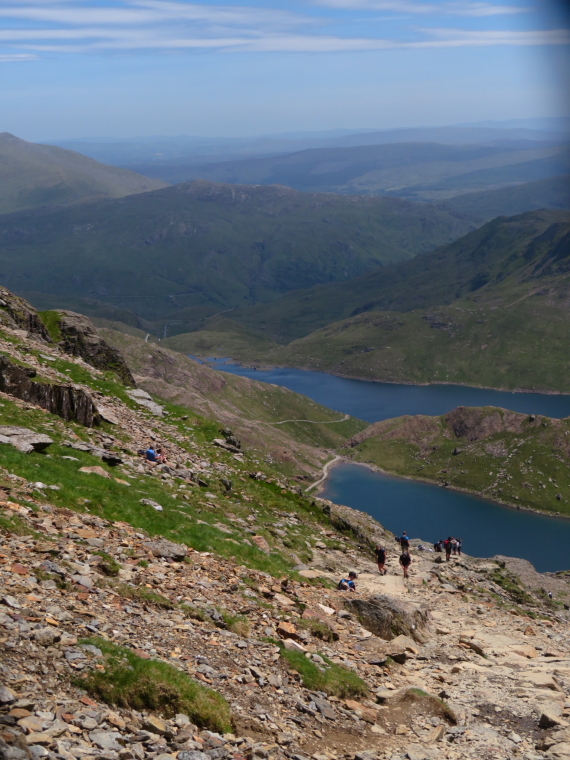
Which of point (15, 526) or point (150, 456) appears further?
point (150, 456)

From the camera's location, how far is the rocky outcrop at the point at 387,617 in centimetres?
2827

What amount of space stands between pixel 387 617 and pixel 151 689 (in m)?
14.6

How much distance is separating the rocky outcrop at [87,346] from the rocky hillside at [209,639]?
1085 inches

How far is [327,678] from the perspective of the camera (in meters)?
21.3

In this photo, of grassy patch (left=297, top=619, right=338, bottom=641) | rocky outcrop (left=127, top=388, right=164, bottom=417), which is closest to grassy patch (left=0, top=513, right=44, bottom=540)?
grassy patch (left=297, top=619, right=338, bottom=641)

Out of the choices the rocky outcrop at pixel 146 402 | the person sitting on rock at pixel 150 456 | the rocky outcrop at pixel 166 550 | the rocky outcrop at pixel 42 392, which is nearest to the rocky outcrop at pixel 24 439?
the rocky outcrop at pixel 42 392

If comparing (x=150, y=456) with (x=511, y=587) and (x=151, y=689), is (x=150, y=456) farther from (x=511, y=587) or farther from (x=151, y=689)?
(x=511, y=587)

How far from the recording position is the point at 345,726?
1927 centimetres

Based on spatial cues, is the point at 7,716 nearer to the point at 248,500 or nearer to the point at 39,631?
the point at 39,631

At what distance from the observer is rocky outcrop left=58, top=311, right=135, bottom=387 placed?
229 ft

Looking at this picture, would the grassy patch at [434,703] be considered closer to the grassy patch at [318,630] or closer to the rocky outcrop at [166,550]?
the grassy patch at [318,630]

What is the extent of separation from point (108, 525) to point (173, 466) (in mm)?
15817

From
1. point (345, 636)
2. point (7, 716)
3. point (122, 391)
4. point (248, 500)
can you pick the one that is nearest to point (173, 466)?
point (248, 500)

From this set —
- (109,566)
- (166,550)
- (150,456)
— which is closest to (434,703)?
(109,566)
